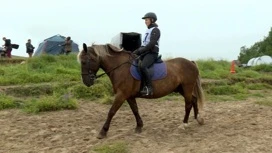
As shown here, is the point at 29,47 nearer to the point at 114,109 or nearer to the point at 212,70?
the point at 212,70

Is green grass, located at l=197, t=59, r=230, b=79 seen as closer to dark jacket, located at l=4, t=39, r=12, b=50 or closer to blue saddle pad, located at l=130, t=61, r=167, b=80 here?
blue saddle pad, located at l=130, t=61, r=167, b=80

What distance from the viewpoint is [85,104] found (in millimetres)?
11641

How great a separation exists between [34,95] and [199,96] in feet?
18.7

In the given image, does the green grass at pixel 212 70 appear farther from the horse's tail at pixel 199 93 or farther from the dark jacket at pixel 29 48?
the dark jacket at pixel 29 48

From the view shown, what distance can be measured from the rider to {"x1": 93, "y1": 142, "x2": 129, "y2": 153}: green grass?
4.63 feet

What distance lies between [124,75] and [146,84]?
0.50m

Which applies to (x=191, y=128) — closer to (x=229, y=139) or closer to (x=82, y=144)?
(x=229, y=139)

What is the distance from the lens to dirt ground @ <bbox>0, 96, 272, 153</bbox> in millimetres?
7293

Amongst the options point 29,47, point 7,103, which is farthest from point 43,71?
point 29,47

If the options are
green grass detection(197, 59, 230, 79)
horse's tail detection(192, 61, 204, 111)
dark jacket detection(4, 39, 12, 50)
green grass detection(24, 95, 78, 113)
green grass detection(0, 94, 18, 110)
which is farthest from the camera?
dark jacket detection(4, 39, 12, 50)

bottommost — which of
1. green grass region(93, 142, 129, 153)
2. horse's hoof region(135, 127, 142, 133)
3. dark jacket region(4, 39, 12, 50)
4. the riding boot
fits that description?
green grass region(93, 142, 129, 153)

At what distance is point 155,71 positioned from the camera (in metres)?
8.33

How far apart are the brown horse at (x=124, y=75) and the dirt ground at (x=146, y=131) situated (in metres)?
0.47

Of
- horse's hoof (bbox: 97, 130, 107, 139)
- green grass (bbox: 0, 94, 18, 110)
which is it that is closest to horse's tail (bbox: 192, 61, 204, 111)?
horse's hoof (bbox: 97, 130, 107, 139)
